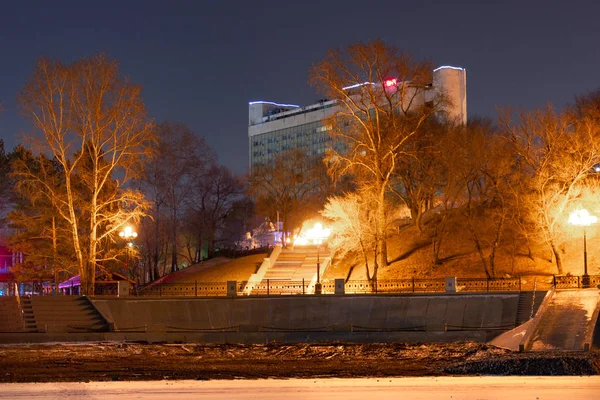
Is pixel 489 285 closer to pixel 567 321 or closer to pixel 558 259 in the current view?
pixel 558 259

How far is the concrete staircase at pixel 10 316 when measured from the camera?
1264 inches

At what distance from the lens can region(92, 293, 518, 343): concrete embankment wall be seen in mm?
31547

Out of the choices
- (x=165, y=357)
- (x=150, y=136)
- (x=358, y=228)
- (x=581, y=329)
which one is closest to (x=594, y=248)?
(x=358, y=228)

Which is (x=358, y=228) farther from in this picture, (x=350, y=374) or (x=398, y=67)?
(x=350, y=374)

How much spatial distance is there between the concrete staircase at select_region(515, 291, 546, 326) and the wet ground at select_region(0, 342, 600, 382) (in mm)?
6546

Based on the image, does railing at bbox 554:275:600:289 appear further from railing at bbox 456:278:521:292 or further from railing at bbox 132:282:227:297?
railing at bbox 132:282:227:297

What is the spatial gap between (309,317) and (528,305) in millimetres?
9555

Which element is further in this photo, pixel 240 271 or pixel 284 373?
pixel 240 271

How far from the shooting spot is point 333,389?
658 inches

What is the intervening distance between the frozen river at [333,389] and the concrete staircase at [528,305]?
45.2ft

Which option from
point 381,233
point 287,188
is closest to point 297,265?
point 381,233

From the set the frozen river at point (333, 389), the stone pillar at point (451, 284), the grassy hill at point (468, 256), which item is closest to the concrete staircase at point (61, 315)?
the frozen river at point (333, 389)

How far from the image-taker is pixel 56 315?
1320 inches

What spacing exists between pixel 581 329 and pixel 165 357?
1353 centimetres
